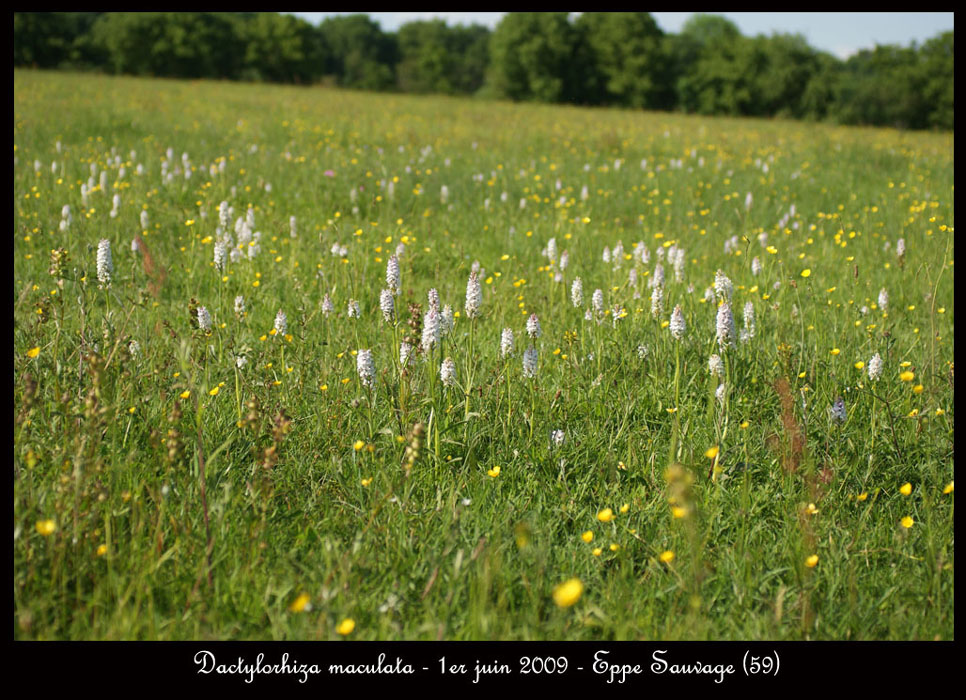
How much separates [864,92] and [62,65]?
47323 millimetres

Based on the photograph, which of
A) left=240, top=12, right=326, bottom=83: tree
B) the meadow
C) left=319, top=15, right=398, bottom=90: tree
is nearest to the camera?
the meadow

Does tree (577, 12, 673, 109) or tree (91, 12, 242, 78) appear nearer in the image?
tree (91, 12, 242, 78)

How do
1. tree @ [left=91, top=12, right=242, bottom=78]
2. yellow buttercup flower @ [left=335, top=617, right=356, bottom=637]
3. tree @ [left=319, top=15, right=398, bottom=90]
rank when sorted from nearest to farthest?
yellow buttercup flower @ [left=335, top=617, right=356, bottom=637] → tree @ [left=91, top=12, right=242, bottom=78] → tree @ [left=319, top=15, right=398, bottom=90]

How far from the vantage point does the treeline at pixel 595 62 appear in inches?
1672

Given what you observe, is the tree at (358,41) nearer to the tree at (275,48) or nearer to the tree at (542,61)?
the tree at (275,48)

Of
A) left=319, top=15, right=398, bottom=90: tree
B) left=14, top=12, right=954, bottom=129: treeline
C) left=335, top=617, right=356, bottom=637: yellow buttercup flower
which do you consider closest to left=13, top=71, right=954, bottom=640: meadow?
left=335, top=617, right=356, bottom=637: yellow buttercup flower

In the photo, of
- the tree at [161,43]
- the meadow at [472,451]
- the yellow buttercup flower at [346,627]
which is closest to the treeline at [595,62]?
the tree at [161,43]

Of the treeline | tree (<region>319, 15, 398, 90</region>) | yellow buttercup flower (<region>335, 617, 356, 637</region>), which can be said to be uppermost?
tree (<region>319, 15, 398, 90</region>)

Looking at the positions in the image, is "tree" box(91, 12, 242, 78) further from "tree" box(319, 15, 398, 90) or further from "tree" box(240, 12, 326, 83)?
"tree" box(319, 15, 398, 90)

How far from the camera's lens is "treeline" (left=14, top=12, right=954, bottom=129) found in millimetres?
42469

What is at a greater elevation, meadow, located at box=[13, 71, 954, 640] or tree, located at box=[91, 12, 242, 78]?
tree, located at box=[91, 12, 242, 78]

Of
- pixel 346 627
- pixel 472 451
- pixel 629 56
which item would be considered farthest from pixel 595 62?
pixel 346 627

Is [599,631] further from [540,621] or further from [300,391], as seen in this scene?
[300,391]

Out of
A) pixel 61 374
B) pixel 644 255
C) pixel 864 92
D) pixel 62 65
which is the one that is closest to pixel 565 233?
pixel 644 255
